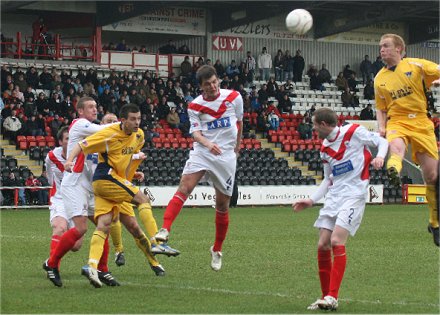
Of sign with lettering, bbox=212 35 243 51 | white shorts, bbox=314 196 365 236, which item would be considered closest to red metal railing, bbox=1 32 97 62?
sign with lettering, bbox=212 35 243 51

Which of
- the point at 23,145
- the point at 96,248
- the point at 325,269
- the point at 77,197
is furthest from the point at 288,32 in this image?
the point at 325,269

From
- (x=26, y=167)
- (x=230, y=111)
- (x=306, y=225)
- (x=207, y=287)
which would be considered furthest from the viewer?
(x=26, y=167)

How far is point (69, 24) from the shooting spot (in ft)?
144

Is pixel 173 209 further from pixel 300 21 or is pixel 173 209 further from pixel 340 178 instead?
pixel 300 21

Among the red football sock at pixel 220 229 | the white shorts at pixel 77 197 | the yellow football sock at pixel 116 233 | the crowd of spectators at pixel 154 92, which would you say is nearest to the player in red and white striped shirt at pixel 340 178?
the red football sock at pixel 220 229

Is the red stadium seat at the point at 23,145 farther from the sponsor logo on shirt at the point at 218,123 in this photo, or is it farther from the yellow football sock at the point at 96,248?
the yellow football sock at the point at 96,248

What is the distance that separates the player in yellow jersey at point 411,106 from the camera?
42.1 ft

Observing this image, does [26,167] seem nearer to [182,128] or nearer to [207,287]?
[182,128]

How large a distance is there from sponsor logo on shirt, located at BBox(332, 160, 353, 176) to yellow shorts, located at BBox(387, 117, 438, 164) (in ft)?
9.24

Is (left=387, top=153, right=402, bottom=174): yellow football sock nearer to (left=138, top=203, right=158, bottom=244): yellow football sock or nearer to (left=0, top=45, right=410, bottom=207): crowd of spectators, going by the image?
(left=138, top=203, right=158, bottom=244): yellow football sock

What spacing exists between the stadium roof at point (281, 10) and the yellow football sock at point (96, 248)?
27.7 metres

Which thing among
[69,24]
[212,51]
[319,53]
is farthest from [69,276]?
[319,53]

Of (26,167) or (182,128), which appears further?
(182,128)

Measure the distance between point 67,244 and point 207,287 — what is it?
1.78 meters
